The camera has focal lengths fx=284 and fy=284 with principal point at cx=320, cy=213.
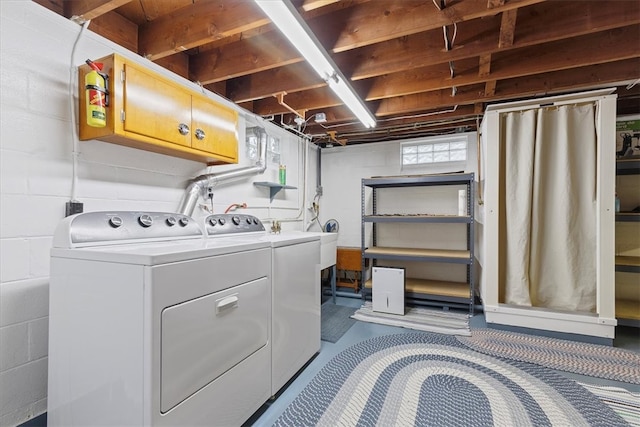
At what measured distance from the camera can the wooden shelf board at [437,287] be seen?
3.51m

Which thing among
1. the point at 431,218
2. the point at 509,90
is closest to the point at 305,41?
the point at 509,90

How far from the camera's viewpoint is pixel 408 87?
2777 millimetres

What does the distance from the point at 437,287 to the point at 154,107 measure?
143 inches

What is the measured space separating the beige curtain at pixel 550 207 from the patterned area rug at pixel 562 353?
1.23ft

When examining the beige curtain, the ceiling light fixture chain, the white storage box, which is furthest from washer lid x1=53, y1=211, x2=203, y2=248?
the beige curtain

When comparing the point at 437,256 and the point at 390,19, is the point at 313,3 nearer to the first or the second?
the point at 390,19

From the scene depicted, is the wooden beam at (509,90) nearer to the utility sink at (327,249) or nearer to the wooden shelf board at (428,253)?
the utility sink at (327,249)

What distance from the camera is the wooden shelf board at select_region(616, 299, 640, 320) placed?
281 centimetres

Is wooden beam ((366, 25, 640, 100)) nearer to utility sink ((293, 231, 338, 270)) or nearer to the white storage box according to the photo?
utility sink ((293, 231, 338, 270))

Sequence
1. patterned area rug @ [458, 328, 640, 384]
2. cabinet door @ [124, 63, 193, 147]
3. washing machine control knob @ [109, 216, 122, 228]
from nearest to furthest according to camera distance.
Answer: washing machine control knob @ [109, 216, 122, 228] → cabinet door @ [124, 63, 193, 147] → patterned area rug @ [458, 328, 640, 384]

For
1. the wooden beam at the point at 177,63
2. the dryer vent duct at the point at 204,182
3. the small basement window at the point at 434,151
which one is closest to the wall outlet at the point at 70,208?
the dryer vent duct at the point at 204,182

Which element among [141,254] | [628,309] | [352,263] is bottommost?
[628,309]

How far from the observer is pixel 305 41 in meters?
1.76

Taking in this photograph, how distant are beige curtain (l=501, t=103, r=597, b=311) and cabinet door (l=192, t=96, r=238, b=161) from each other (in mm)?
2789
